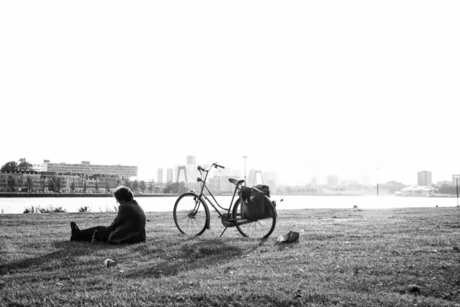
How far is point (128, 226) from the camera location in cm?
956

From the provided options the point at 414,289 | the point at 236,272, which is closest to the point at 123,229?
the point at 236,272

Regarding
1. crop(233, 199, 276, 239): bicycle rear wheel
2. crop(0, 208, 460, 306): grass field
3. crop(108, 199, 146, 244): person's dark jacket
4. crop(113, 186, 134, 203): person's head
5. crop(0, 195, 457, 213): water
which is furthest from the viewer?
crop(0, 195, 457, 213): water

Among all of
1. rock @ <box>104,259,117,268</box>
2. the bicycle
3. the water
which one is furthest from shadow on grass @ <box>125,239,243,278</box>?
the water

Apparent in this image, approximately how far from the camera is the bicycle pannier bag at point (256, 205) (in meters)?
9.94

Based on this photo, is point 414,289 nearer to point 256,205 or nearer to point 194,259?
point 194,259

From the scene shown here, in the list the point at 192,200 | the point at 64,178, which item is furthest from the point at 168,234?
the point at 64,178

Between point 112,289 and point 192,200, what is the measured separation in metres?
5.63

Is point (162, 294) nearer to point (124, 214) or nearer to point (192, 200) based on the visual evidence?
point (124, 214)

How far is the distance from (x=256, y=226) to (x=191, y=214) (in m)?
1.71

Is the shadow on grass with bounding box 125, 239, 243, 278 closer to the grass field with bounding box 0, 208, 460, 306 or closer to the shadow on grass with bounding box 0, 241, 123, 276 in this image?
the grass field with bounding box 0, 208, 460, 306

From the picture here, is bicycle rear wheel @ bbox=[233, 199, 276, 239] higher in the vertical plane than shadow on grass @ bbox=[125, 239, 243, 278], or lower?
higher

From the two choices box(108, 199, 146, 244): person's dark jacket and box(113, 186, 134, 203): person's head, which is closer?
box(108, 199, 146, 244): person's dark jacket

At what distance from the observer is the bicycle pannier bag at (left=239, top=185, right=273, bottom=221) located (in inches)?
391

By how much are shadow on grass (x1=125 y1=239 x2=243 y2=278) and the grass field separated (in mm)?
16
